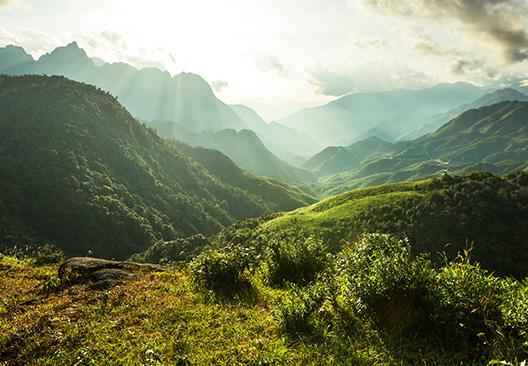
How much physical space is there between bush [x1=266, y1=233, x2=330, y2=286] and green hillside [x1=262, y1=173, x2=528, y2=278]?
70.0m

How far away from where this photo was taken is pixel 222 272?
14.6 m

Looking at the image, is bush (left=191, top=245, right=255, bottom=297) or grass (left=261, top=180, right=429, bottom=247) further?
grass (left=261, top=180, right=429, bottom=247)

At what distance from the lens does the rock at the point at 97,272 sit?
623 inches

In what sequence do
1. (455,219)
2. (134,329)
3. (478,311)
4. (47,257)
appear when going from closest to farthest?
(478,311), (134,329), (47,257), (455,219)

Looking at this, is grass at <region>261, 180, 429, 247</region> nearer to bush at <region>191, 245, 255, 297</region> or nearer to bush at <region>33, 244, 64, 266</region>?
bush at <region>33, 244, 64, 266</region>

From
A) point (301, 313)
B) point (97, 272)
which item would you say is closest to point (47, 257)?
point (97, 272)

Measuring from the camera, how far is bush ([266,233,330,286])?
15484 millimetres

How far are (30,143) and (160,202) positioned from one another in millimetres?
73910

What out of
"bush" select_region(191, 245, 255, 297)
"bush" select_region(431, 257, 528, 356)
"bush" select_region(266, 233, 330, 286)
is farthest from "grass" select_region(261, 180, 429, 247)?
"bush" select_region(431, 257, 528, 356)

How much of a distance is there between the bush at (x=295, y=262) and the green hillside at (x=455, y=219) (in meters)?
70.0

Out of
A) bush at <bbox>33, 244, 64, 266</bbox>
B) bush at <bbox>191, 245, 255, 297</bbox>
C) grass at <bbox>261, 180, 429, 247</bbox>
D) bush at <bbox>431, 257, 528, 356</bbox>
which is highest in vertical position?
bush at <bbox>431, 257, 528, 356</bbox>

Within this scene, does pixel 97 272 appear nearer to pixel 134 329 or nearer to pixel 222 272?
pixel 222 272

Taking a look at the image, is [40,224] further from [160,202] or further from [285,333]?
[285,333]

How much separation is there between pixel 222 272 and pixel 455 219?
4381 inches
